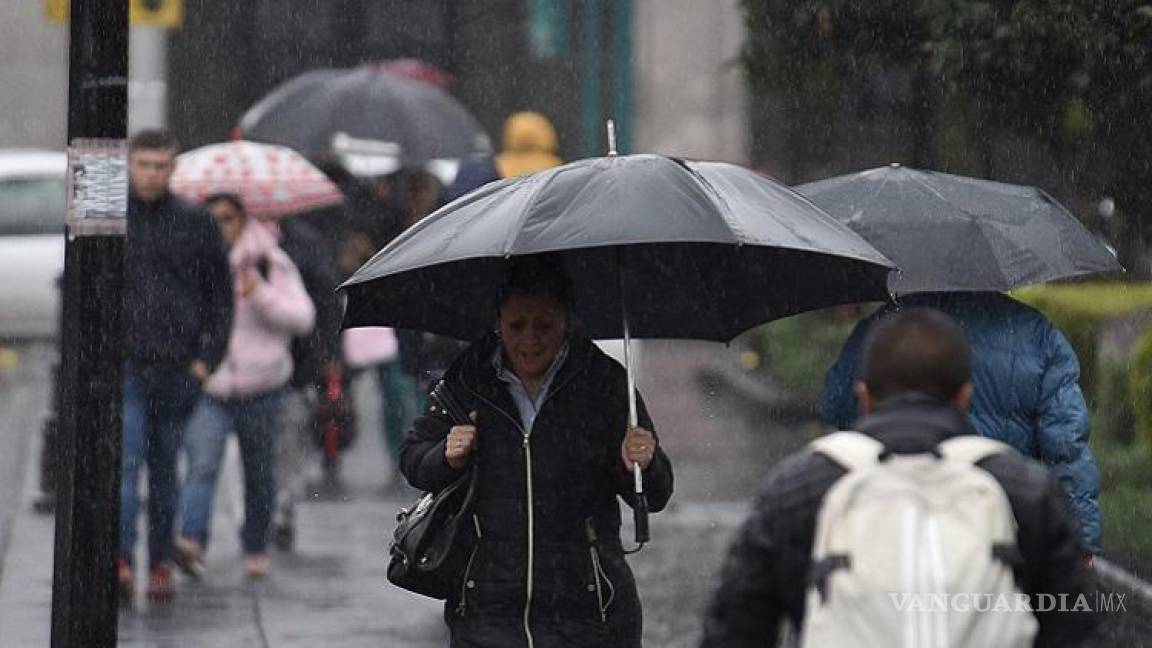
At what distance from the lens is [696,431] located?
17703mm

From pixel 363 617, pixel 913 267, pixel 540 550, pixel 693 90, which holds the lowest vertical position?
pixel 363 617

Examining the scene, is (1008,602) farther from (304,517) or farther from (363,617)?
(304,517)

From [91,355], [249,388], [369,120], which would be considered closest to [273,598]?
[249,388]

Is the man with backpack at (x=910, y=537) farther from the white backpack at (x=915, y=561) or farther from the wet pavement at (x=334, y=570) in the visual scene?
the wet pavement at (x=334, y=570)

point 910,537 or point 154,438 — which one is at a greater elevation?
point 910,537

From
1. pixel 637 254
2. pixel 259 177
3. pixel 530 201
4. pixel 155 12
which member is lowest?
pixel 637 254

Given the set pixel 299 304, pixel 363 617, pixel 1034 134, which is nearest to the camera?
pixel 363 617

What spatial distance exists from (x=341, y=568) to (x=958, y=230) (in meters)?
4.92

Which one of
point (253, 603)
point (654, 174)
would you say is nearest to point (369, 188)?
point (253, 603)

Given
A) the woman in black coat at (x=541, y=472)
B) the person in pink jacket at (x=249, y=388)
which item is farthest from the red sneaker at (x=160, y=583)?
the woman in black coat at (x=541, y=472)

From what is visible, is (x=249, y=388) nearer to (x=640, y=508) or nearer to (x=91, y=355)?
(x=91, y=355)

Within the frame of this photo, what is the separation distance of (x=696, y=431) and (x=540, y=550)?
39.9ft

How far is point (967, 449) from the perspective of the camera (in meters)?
3.98

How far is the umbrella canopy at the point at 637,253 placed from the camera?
557cm
